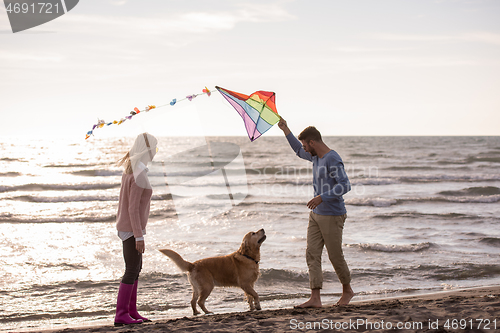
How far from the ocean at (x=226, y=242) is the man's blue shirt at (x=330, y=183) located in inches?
68.3

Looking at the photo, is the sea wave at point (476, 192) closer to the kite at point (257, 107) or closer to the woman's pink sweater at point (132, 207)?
the kite at point (257, 107)

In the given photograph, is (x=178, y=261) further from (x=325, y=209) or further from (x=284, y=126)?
(x=284, y=126)

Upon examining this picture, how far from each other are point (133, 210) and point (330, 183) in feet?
6.82

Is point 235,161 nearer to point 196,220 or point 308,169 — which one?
point 308,169

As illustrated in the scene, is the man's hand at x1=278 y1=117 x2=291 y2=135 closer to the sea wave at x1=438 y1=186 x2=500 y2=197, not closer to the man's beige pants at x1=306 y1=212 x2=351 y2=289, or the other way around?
the man's beige pants at x1=306 y1=212 x2=351 y2=289

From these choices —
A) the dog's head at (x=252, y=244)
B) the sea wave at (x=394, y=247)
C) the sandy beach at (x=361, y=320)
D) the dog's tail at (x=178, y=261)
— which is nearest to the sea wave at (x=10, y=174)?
the sea wave at (x=394, y=247)

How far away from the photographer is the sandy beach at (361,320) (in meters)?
3.51

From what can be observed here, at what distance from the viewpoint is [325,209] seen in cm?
448

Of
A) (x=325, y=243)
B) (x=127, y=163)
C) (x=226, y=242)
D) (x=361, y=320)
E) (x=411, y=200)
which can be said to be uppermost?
(x=127, y=163)

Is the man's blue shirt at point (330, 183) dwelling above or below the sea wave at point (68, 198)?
above


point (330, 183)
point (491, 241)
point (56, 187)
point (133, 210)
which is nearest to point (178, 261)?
point (133, 210)

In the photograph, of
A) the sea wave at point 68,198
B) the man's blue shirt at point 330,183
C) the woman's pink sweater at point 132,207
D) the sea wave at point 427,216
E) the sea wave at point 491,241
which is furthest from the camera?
the sea wave at point 68,198

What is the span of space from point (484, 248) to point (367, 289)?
147 inches

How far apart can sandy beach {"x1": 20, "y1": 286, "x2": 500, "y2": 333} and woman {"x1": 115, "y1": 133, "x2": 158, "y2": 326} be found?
0.35m
